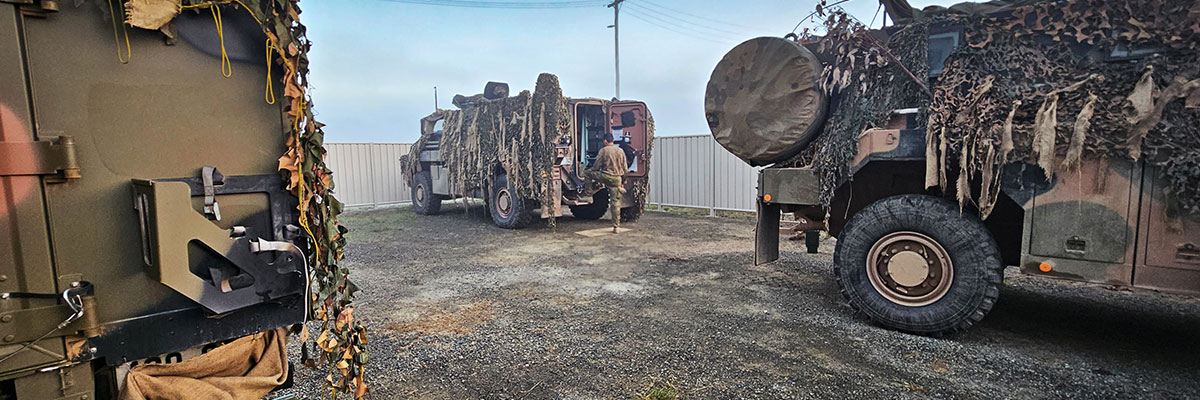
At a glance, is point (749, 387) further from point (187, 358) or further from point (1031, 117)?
point (187, 358)

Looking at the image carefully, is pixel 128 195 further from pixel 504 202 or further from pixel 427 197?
pixel 427 197

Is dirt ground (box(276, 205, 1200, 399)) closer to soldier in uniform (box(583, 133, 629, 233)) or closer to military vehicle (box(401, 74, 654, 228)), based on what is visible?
soldier in uniform (box(583, 133, 629, 233))

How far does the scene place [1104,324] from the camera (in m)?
4.21

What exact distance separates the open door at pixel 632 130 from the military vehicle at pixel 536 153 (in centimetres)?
2

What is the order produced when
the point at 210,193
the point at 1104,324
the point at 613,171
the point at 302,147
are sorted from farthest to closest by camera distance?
the point at 613,171 → the point at 1104,324 → the point at 302,147 → the point at 210,193

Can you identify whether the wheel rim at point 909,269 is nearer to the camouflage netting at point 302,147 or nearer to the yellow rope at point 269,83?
the camouflage netting at point 302,147

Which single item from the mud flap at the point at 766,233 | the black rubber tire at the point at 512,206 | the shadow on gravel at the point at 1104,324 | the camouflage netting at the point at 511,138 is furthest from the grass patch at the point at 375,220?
the shadow on gravel at the point at 1104,324

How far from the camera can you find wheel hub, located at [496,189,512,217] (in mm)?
9828

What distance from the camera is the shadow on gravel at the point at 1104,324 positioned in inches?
144

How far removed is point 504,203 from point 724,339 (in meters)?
6.57

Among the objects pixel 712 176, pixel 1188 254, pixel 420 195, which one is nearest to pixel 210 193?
pixel 1188 254

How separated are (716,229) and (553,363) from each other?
6.21 m

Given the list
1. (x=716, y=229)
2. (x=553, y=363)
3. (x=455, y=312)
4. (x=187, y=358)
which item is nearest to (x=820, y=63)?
(x=553, y=363)

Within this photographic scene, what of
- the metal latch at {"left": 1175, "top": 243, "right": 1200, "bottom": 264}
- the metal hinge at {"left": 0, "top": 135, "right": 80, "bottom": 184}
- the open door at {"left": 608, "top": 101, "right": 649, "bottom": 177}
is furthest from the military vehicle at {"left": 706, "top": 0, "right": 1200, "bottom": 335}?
the open door at {"left": 608, "top": 101, "right": 649, "bottom": 177}
